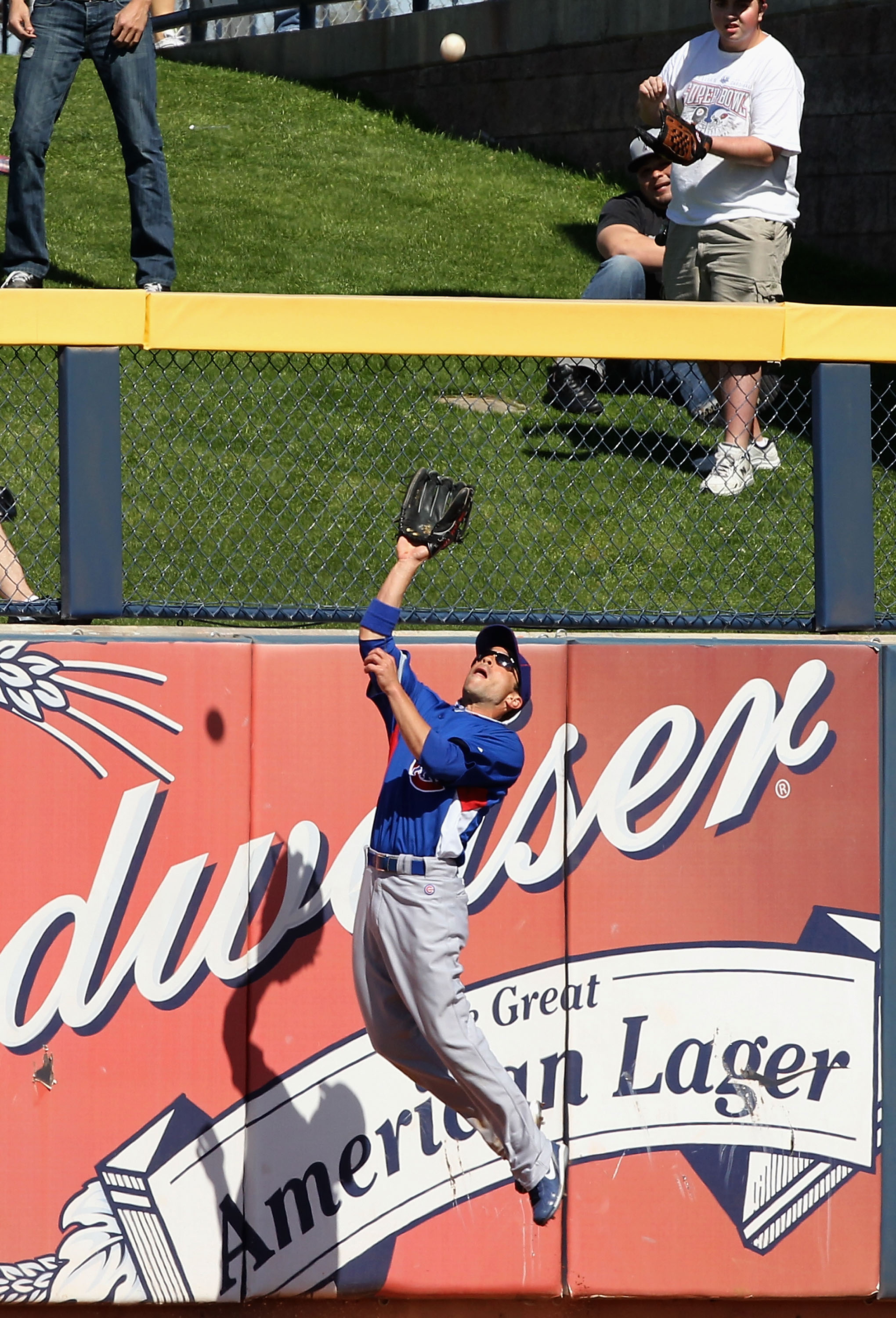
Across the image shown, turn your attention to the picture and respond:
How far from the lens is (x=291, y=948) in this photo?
176 inches

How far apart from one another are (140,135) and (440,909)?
17.4ft

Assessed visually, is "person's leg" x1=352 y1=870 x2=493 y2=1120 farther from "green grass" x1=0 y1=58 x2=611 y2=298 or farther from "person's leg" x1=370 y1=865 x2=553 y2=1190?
"green grass" x1=0 y1=58 x2=611 y2=298

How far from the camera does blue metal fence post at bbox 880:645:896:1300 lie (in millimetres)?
4570

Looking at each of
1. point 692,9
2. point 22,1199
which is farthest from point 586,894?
point 692,9

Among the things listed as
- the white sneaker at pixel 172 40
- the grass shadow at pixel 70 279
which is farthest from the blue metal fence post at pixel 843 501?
the white sneaker at pixel 172 40

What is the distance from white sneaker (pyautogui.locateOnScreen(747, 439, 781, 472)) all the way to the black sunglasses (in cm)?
155

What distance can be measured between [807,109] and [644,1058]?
8.75 m

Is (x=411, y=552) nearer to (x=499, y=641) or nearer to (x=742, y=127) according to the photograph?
(x=499, y=641)

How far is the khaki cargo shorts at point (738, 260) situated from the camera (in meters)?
6.29

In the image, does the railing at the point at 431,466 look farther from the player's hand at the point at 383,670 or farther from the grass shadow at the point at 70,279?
the grass shadow at the point at 70,279

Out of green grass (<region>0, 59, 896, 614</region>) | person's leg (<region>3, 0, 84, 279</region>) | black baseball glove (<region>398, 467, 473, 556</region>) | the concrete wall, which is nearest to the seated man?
green grass (<region>0, 59, 896, 614</region>)

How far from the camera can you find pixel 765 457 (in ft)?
17.4

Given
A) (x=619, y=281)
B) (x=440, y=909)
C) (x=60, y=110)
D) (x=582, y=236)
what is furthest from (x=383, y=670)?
(x=582, y=236)

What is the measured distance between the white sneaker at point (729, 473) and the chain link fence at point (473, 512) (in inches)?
4.1
